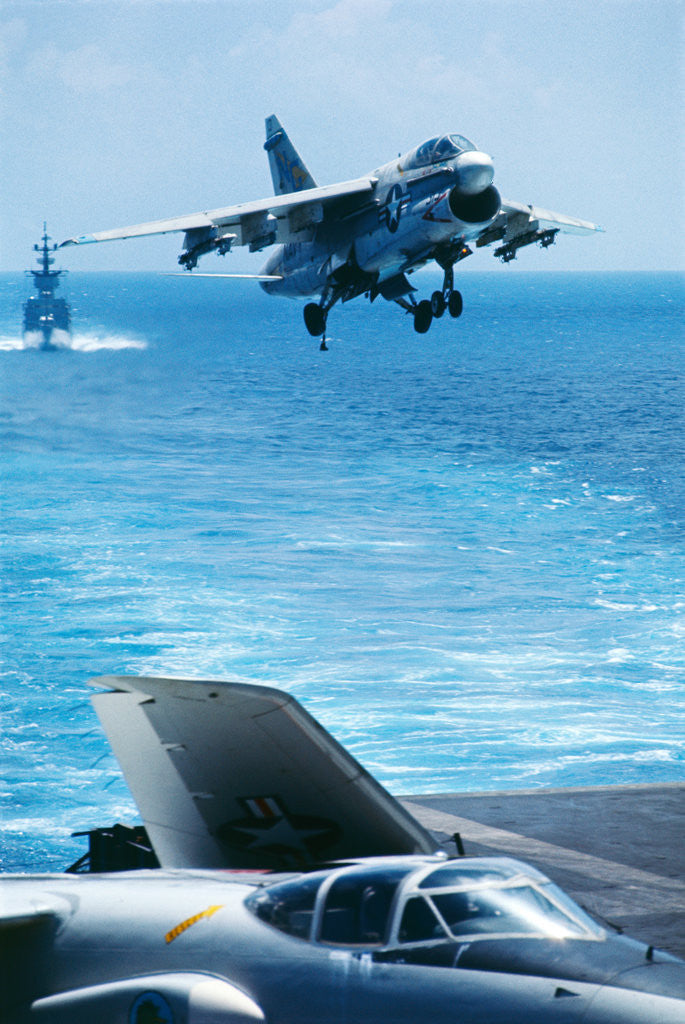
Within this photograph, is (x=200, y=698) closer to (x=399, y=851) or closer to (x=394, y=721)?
(x=399, y=851)

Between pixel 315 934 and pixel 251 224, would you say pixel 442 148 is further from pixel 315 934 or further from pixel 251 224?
pixel 315 934

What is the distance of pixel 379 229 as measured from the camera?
83.4ft

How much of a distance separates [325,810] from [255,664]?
2116 inches

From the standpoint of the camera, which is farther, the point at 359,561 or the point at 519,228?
the point at 359,561

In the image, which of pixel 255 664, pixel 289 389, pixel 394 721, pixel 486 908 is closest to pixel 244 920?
pixel 486 908

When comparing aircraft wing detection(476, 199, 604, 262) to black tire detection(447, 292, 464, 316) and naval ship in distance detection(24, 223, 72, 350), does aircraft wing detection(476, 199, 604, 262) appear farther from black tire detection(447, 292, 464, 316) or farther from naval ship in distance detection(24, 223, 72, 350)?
naval ship in distance detection(24, 223, 72, 350)

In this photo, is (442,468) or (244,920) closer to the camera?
(244,920)

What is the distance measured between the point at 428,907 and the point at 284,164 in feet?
89.8

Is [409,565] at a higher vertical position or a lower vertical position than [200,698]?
lower

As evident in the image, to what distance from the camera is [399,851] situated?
38.4ft

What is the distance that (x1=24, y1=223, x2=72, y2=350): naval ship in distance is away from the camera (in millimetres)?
116375

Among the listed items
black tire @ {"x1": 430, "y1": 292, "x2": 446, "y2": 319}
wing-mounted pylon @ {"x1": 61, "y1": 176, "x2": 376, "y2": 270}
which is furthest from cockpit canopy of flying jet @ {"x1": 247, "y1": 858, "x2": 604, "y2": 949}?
black tire @ {"x1": 430, "y1": 292, "x2": 446, "y2": 319}

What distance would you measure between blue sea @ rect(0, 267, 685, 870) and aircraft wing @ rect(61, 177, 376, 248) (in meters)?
25.6

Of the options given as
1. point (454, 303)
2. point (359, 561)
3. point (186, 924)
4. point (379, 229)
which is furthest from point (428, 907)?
point (359, 561)
